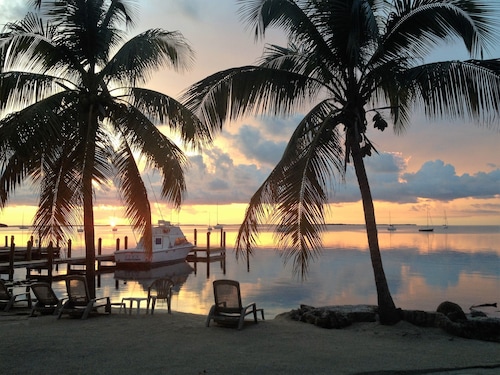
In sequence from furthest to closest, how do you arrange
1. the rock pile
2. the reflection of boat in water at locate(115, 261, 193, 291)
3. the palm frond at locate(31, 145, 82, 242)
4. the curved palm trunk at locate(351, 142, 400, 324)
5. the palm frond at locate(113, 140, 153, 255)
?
the reflection of boat in water at locate(115, 261, 193, 291), the palm frond at locate(113, 140, 153, 255), the palm frond at locate(31, 145, 82, 242), the curved palm trunk at locate(351, 142, 400, 324), the rock pile

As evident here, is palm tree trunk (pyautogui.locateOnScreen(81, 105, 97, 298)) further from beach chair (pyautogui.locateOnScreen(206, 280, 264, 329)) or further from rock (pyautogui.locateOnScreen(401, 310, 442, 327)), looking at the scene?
rock (pyautogui.locateOnScreen(401, 310, 442, 327))

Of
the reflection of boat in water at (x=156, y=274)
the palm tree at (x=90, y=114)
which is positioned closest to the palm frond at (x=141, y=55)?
the palm tree at (x=90, y=114)

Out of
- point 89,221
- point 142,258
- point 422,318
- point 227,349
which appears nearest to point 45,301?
point 89,221

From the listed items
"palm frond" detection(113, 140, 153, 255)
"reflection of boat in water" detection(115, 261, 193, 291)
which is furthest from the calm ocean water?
"palm frond" detection(113, 140, 153, 255)

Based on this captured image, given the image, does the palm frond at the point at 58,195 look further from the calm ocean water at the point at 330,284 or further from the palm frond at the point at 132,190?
the calm ocean water at the point at 330,284

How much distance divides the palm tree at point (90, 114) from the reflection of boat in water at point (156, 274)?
57.8ft

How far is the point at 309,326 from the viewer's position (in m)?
10.0

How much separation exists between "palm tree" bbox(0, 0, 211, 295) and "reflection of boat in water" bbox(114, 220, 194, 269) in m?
21.5

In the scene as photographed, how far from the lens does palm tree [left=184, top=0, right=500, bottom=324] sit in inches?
344

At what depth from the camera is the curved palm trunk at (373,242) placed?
388 inches

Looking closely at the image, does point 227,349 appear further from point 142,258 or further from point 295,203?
point 142,258

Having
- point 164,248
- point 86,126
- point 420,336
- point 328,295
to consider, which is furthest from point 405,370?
point 164,248

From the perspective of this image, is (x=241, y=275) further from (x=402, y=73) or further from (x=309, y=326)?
(x=402, y=73)

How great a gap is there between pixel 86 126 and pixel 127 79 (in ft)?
5.73
